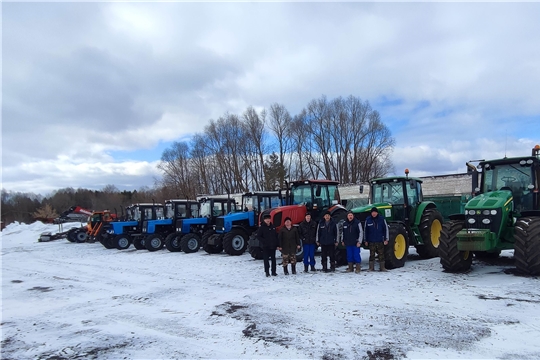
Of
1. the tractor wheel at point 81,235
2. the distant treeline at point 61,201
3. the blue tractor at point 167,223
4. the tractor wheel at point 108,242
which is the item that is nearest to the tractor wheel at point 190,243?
the blue tractor at point 167,223

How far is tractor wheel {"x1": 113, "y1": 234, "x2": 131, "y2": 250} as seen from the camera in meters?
21.3

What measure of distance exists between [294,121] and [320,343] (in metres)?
41.1

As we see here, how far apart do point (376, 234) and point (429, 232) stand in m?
2.53

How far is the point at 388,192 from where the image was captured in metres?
11.8

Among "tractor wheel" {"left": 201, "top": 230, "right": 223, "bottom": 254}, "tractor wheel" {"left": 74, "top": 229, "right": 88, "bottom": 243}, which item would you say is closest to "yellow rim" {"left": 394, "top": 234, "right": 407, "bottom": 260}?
"tractor wheel" {"left": 201, "top": 230, "right": 223, "bottom": 254}

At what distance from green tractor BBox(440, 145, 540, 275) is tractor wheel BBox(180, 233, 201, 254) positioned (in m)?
10.9

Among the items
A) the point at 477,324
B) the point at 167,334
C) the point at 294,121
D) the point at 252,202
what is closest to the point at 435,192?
the point at 252,202

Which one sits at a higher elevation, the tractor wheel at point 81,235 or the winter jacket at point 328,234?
the winter jacket at point 328,234

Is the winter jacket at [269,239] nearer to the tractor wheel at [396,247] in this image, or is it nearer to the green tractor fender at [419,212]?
the tractor wheel at [396,247]

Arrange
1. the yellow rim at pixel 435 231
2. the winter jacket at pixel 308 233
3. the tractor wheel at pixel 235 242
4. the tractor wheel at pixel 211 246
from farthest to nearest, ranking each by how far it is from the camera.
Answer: the tractor wheel at pixel 211 246
the tractor wheel at pixel 235 242
the yellow rim at pixel 435 231
the winter jacket at pixel 308 233

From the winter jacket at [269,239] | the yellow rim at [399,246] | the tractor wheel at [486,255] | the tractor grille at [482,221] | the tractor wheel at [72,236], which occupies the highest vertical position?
the tractor grille at [482,221]

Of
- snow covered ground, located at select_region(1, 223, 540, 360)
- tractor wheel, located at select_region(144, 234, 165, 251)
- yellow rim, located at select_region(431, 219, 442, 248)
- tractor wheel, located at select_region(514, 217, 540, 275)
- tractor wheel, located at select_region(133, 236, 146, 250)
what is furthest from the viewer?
tractor wheel, located at select_region(133, 236, 146, 250)

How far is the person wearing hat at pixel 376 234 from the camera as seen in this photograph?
984 cm

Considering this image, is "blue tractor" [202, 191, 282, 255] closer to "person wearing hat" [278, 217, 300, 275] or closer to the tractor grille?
"person wearing hat" [278, 217, 300, 275]
